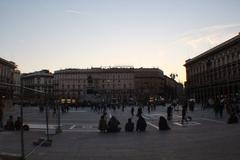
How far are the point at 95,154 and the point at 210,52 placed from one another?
9429 centimetres

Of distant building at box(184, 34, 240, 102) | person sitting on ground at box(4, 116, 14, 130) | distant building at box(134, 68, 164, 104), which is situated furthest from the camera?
distant building at box(134, 68, 164, 104)

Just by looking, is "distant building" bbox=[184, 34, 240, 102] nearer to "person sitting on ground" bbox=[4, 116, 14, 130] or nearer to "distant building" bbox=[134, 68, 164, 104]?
"distant building" bbox=[134, 68, 164, 104]

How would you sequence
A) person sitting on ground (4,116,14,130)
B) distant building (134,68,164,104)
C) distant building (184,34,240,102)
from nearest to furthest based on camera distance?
1. person sitting on ground (4,116,14,130)
2. distant building (184,34,240,102)
3. distant building (134,68,164,104)

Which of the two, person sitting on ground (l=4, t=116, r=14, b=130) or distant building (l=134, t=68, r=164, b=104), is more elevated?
distant building (l=134, t=68, r=164, b=104)

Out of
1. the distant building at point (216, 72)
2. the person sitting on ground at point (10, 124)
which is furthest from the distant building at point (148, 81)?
the person sitting on ground at point (10, 124)

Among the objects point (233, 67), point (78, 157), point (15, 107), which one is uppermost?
point (233, 67)

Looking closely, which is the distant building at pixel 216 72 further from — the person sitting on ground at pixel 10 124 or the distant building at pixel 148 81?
the person sitting on ground at pixel 10 124

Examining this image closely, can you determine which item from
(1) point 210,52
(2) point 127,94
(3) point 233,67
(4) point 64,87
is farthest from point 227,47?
(4) point 64,87

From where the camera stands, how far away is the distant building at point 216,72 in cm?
8612

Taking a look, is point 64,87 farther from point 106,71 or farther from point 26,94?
point 26,94

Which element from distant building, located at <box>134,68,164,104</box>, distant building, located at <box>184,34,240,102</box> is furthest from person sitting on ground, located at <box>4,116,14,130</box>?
distant building, located at <box>134,68,164,104</box>

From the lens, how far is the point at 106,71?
183 m

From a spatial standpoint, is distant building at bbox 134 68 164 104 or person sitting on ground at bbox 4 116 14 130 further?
distant building at bbox 134 68 164 104

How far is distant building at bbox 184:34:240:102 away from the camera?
86.1 m
